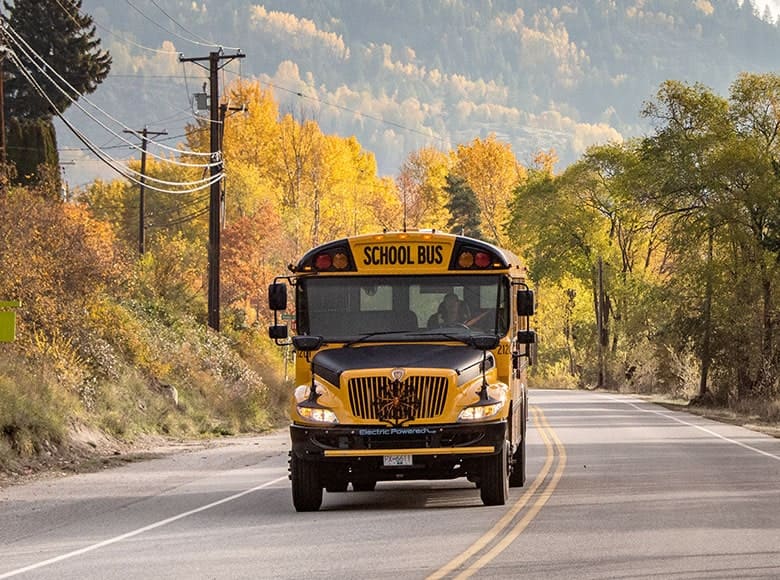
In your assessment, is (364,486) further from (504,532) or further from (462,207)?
(462,207)

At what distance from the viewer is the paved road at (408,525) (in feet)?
43.5

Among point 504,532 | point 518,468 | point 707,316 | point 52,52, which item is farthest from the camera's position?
point 52,52

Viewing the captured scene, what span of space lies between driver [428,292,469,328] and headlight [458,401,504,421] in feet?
4.32

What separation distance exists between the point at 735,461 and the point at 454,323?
9758 mm

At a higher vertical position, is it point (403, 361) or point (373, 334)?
point (373, 334)

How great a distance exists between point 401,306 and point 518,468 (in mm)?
3654

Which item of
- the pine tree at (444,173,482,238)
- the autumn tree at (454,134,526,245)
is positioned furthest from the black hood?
the autumn tree at (454,134,526,245)

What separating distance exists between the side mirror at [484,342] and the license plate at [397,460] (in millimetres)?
1626

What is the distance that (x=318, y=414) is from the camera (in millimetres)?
17656

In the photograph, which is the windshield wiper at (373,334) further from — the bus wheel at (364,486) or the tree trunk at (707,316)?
the tree trunk at (707,316)

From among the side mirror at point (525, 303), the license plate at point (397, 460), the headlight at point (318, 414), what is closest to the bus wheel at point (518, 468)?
the side mirror at point (525, 303)

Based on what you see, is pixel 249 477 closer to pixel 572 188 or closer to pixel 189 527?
pixel 189 527

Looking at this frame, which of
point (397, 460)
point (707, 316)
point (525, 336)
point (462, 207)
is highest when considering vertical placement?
point (462, 207)

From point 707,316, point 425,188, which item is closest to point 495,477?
point 707,316
